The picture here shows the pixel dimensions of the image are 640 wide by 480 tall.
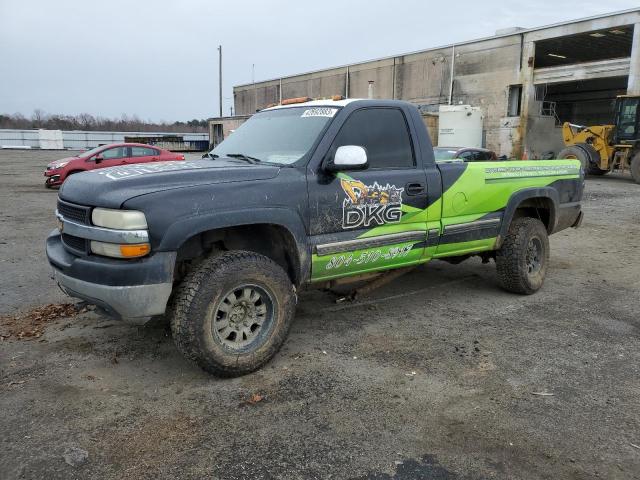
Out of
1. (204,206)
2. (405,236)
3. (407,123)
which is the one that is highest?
(407,123)

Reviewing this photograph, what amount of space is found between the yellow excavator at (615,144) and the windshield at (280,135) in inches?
784

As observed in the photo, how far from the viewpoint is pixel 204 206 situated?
3.43 m

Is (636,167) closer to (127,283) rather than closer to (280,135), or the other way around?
(280,135)

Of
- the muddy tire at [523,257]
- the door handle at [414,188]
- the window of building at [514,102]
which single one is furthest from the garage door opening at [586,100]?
the door handle at [414,188]

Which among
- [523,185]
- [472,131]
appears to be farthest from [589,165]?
[523,185]

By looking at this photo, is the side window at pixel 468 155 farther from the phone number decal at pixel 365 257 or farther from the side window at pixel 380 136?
the phone number decal at pixel 365 257

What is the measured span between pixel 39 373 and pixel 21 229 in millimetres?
6656

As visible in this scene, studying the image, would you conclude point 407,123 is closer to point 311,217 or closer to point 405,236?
point 405,236

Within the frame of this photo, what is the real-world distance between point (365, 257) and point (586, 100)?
4258 centimetres

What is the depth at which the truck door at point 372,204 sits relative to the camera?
4016 millimetres

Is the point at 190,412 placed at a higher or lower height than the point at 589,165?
lower

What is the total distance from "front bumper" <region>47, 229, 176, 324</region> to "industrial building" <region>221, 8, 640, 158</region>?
27831 millimetres

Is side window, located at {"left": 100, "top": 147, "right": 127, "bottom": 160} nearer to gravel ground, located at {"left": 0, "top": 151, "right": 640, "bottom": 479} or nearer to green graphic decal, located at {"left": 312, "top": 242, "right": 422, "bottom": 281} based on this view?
gravel ground, located at {"left": 0, "top": 151, "right": 640, "bottom": 479}

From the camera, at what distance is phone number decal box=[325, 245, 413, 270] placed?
13.6 ft
